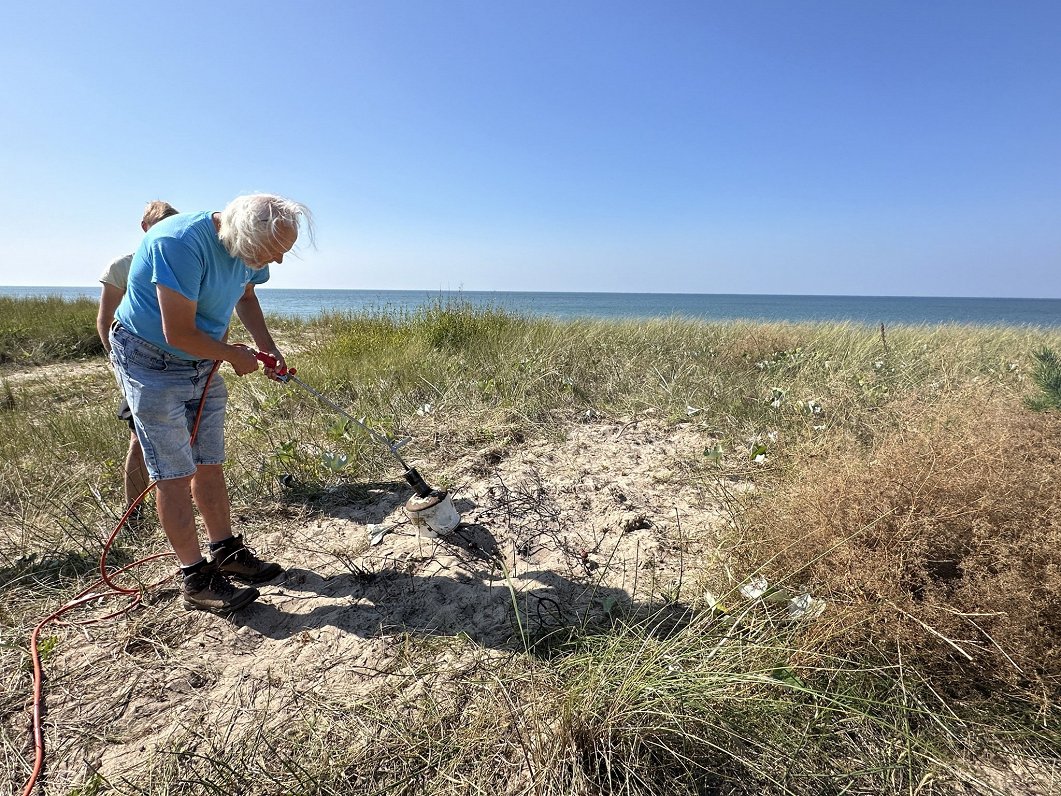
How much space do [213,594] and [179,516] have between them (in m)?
0.33

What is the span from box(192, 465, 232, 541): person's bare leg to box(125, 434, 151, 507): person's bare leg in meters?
0.68

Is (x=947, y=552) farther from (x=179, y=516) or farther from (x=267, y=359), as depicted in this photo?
(x=179, y=516)

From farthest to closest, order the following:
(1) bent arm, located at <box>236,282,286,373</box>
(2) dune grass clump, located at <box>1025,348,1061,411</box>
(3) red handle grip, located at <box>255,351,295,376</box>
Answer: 1. (1) bent arm, located at <box>236,282,286,373</box>
2. (2) dune grass clump, located at <box>1025,348,1061,411</box>
3. (3) red handle grip, located at <box>255,351,295,376</box>

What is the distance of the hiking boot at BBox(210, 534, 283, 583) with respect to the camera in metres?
1.96

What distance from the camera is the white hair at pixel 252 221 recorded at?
1.61 metres

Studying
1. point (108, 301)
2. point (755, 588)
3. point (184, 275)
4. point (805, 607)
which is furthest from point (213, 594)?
point (805, 607)

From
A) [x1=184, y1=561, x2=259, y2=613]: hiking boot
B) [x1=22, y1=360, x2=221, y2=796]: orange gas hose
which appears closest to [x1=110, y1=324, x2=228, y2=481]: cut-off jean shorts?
[x1=22, y1=360, x2=221, y2=796]: orange gas hose

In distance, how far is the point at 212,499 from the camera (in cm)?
199

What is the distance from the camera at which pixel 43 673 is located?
156cm

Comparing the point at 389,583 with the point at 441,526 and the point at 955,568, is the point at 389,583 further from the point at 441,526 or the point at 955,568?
the point at 955,568

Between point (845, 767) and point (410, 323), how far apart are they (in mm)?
6591

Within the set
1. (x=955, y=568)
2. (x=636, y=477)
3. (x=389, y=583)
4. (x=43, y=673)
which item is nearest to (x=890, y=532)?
(x=955, y=568)

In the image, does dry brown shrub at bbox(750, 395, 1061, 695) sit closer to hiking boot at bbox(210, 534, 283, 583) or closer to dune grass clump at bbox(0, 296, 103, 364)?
hiking boot at bbox(210, 534, 283, 583)

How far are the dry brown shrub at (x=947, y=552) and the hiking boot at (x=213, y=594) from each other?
2.00 m
